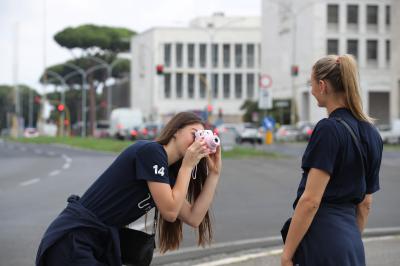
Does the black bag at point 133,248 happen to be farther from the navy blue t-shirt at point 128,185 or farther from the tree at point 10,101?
the tree at point 10,101

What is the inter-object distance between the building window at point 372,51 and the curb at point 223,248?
7102 centimetres

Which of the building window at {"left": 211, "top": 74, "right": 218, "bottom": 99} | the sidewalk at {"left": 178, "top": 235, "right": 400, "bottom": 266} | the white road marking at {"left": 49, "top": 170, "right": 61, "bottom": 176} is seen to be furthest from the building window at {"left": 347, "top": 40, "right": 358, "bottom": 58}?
the sidewalk at {"left": 178, "top": 235, "right": 400, "bottom": 266}

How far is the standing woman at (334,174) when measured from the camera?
3.62 meters

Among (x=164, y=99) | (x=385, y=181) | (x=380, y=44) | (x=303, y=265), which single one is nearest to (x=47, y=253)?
(x=303, y=265)

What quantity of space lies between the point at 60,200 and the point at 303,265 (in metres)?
11.5

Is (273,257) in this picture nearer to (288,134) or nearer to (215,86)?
(288,134)

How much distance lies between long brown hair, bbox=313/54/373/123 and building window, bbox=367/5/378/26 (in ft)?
255

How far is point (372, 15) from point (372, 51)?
129 inches

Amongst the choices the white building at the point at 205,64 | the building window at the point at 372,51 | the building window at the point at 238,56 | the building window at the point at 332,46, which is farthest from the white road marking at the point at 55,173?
the building window at the point at 238,56

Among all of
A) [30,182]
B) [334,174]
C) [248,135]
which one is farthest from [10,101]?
[334,174]

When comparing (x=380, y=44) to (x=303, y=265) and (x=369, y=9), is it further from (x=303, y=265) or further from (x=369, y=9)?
(x=303, y=265)

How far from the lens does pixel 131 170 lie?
374 cm

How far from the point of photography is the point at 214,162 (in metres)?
3.98

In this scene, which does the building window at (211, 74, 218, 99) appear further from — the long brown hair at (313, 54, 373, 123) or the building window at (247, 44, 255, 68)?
the long brown hair at (313, 54, 373, 123)
